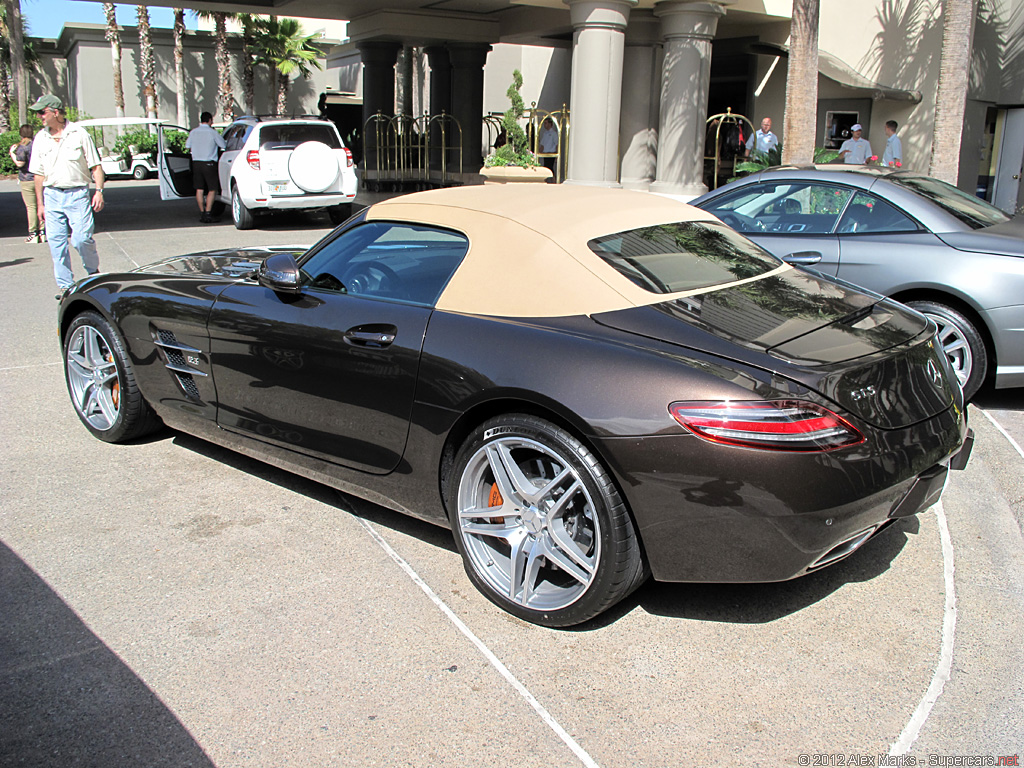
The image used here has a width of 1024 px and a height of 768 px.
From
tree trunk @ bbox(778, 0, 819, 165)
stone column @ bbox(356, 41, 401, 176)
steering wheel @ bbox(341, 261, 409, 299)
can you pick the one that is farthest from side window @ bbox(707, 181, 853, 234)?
stone column @ bbox(356, 41, 401, 176)

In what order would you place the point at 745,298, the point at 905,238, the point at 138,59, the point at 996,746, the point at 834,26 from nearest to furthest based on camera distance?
the point at 996,746 → the point at 745,298 → the point at 905,238 → the point at 834,26 → the point at 138,59

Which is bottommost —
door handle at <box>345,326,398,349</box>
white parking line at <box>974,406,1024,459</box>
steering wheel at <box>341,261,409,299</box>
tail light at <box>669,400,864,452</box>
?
white parking line at <box>974,406,1024,459</box>

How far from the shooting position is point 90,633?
3.27 metres

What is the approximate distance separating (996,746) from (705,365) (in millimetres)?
1420

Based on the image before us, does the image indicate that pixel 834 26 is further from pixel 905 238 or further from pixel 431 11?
pixel 905 238

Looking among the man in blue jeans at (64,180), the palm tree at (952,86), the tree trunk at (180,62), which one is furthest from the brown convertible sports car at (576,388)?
the tree trunk at (180,62)

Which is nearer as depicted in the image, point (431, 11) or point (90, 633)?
point (90, 633)

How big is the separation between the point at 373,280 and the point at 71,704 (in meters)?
2.01

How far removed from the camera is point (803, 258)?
5.32 meters

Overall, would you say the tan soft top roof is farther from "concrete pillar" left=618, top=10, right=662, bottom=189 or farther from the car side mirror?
"concrete pillar" left=618, top=10, right=662, bottom=189

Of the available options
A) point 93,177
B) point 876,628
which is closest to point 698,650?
point 876,628

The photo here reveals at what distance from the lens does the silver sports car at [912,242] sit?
18.2 feet

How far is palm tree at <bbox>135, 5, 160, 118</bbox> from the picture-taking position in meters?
35.6

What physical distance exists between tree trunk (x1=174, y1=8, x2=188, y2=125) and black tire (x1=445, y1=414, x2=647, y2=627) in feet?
128
